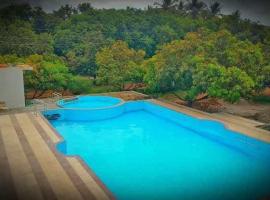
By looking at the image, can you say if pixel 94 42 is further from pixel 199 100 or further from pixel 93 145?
pixel 93 145

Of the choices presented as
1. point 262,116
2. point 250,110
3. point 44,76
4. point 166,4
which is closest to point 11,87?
point 44,76

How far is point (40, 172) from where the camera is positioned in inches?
216

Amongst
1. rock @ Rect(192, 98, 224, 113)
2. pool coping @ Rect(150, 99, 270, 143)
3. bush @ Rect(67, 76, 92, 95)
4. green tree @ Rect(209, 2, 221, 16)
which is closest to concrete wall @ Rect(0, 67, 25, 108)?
bush @ Rect(67, 76, 92, 95)

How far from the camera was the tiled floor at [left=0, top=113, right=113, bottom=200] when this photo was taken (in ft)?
15.6

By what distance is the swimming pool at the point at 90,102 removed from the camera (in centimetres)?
1262

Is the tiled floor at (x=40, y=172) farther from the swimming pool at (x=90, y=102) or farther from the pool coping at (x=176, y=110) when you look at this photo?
the swimming pool at (x=90, y=102)

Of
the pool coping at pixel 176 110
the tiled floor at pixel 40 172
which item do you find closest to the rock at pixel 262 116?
the pool coping at pixel 176 110

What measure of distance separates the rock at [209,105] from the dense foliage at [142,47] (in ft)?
2.78

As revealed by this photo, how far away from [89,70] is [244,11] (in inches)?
327

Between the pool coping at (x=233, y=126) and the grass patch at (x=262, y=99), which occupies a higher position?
the grass patch at (x=262, y=99)

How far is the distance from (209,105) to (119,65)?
5408mm

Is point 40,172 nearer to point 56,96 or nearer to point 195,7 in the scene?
point 56,96

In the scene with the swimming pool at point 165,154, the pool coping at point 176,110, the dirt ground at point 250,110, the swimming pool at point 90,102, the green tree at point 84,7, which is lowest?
the swimming pool at point 165,154

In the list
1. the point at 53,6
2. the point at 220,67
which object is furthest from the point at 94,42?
the point at 220,67
